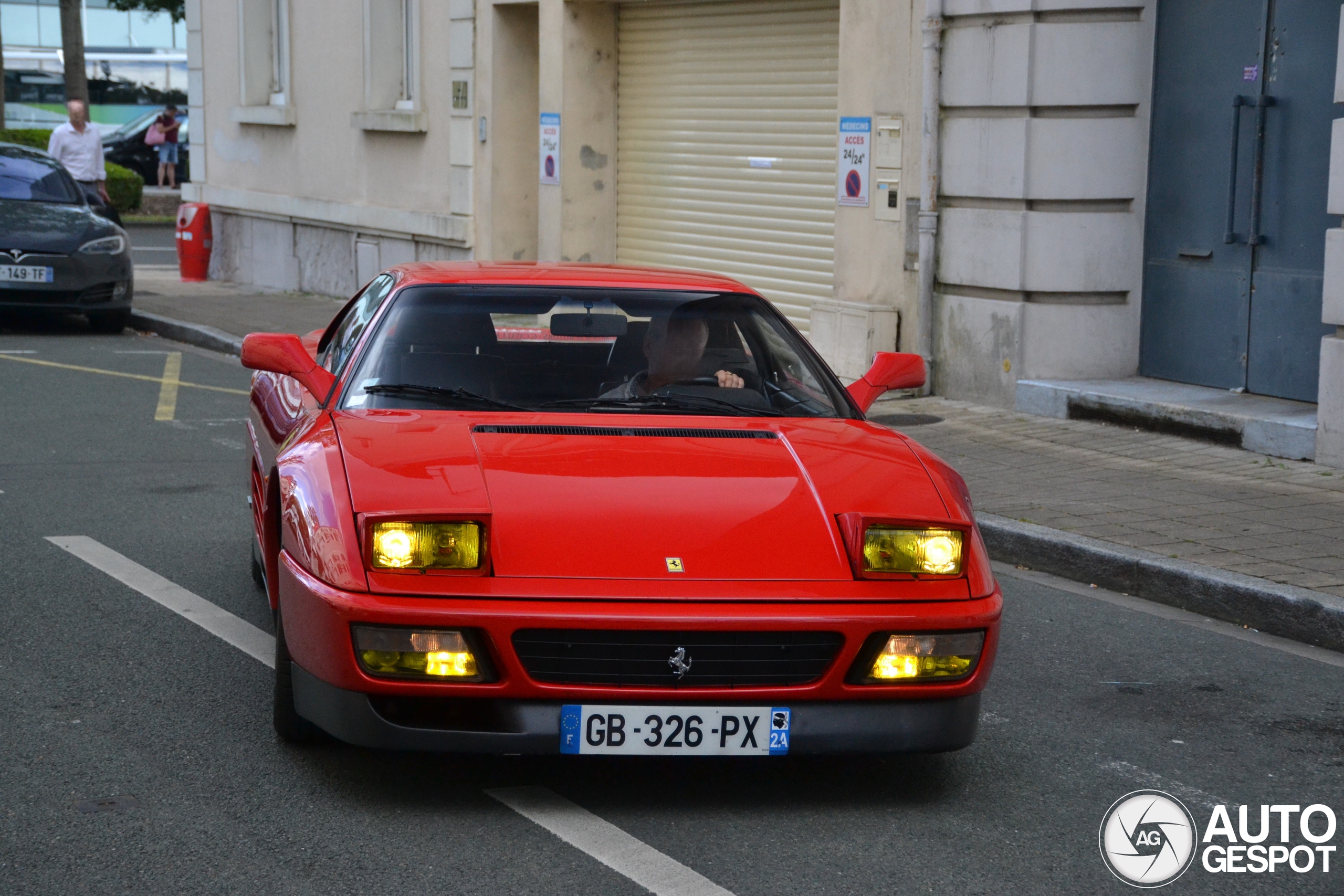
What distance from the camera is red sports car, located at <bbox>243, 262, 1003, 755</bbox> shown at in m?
3.84

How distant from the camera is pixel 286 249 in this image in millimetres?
20516

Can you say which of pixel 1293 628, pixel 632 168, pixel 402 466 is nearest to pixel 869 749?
pixel 402 466

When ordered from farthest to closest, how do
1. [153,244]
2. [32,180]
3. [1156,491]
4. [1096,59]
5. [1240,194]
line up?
1. [153,244]
2. [32,180]
3. [1096,59]
4. [1240,194]
5. [1156,491]

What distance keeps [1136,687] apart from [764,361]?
1.60 metres

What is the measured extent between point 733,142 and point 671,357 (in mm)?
9468

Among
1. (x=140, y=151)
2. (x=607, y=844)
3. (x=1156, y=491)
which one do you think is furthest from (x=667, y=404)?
(x=140, y=151)

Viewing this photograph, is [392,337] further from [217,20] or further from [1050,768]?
[217,20]

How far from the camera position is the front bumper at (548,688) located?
12.5 feet

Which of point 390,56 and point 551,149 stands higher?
point 390,56

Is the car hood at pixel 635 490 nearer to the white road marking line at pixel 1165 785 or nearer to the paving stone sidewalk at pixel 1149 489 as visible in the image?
the white road marking line at pixel 1165 785

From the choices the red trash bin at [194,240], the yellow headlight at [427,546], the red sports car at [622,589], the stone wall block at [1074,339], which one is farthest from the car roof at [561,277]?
the red trash bin at [194,240]

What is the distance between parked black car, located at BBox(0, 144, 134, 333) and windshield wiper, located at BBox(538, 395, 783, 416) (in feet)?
38.0

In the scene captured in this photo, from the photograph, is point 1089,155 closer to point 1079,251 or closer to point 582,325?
point 1079,251

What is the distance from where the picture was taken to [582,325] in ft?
17.0
